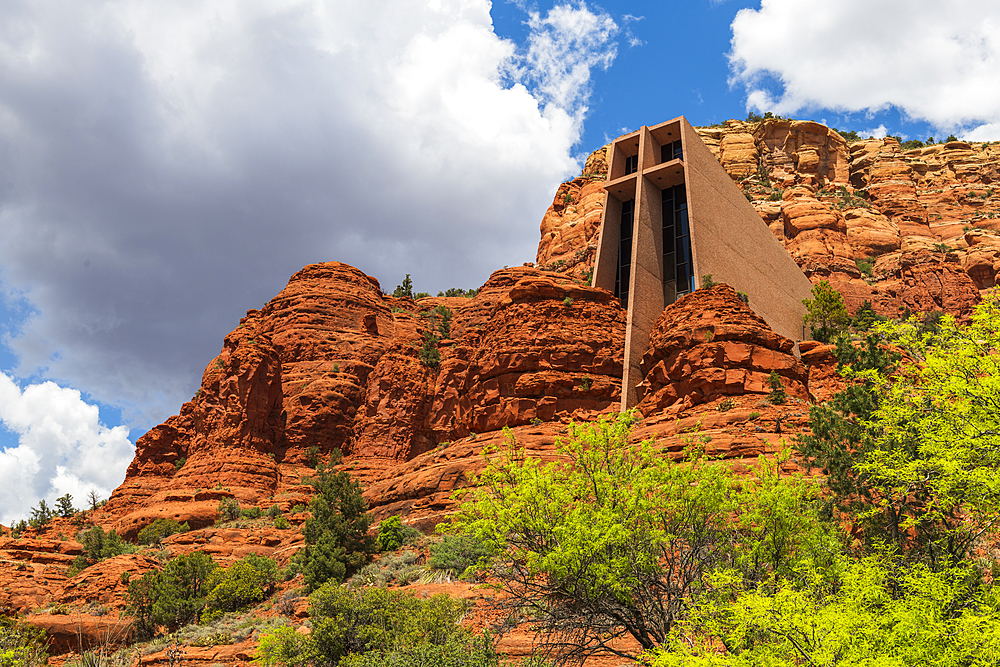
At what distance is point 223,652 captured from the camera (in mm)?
20703

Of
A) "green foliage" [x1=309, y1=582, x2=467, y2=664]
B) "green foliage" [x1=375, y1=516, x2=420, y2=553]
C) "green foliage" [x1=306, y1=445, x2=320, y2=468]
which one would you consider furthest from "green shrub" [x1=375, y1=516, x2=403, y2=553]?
"green foliage" [x1=306, y1=445, x2=320, y2=468]

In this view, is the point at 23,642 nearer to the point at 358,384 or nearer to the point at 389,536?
the point at 389,536

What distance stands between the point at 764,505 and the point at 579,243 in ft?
194

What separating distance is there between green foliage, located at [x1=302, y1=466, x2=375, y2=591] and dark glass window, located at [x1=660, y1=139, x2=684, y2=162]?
28823 mm

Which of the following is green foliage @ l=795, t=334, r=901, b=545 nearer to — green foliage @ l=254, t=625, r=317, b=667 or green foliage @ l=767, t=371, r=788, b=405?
green foliage @ l=767, t=371, r=788, b=405

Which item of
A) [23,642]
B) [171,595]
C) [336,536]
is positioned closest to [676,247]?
[336,536]

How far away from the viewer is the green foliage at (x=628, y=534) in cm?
1418

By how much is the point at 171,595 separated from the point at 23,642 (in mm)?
4513

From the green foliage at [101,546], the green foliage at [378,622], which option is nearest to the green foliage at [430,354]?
the green foliage at [101,546]

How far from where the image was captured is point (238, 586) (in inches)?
1017

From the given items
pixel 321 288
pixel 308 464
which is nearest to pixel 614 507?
pixel 308 464

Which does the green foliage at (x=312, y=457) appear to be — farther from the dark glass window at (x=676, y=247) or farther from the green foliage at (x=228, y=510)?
the dark glass window at (x=676, y=247)

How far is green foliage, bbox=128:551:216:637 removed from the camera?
25172mm

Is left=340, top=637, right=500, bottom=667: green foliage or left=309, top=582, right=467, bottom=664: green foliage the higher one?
left=309, top=582, right=467, bottom=664: green foliage
